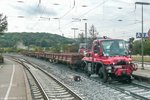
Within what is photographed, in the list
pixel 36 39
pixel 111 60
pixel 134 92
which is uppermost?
pixel 36 39

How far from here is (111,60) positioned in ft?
66.6

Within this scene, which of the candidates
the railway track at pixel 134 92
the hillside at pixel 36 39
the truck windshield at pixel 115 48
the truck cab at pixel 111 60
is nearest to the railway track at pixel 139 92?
the railway track at pixel 134 92

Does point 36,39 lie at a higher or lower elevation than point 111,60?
higher

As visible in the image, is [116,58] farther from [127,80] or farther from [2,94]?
[2,94]

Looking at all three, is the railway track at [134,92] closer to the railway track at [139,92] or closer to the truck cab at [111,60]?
the railway track at [139,92]

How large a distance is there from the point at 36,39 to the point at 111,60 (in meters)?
97.2

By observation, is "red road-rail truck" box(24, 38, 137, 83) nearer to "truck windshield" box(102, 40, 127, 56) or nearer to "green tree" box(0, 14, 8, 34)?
"truck windshield" box(102, 40, 127, 56)

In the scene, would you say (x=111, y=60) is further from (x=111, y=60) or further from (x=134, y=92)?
(x=134, y=92)

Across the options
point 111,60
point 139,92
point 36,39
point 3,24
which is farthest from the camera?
point 36,39

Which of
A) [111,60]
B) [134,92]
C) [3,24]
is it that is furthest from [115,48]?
[3,24]

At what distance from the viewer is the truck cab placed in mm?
20078

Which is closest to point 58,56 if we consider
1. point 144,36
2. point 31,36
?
point 144,36

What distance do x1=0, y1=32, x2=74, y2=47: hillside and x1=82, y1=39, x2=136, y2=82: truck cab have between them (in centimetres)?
5300

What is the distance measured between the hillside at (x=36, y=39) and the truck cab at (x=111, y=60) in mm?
52996
